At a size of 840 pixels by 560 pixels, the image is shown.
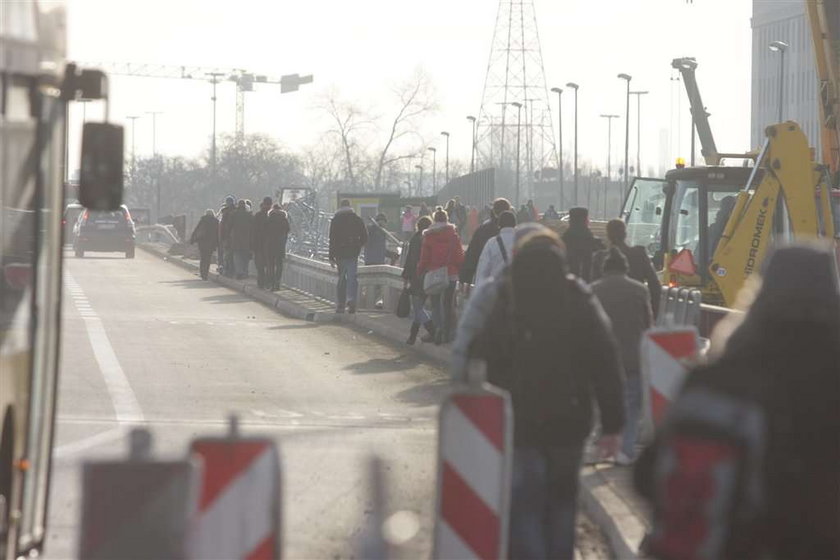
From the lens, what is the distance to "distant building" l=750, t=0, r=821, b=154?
146625mm

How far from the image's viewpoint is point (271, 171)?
15525 cm

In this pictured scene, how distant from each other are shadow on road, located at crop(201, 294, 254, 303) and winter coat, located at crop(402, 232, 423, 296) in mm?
11677

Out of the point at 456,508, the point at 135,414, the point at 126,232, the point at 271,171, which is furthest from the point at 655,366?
the point at 271,171

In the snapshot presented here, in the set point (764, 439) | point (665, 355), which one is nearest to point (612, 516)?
point (665, 355)

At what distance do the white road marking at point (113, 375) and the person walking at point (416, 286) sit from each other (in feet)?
11.7

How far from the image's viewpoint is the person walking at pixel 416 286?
24719mm

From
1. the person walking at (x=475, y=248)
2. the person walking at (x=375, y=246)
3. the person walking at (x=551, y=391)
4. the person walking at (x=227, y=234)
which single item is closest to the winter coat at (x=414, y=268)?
the person walking at (x=475, y=248)

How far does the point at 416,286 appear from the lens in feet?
80.5

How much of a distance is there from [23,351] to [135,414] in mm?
A: 8730

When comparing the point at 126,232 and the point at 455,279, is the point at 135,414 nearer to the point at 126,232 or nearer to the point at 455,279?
A: the point at 455,279

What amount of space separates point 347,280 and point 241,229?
40.1 feet

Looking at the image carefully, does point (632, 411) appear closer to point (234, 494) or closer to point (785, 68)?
point (234, 494)

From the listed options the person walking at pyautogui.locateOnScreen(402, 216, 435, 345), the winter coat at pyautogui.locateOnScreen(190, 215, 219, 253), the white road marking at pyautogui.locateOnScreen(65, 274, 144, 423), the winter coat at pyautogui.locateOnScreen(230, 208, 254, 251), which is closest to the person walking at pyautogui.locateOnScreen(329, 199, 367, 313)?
the white road marking at pyautogui.locateOnScreen(65, 274, 144, 423)

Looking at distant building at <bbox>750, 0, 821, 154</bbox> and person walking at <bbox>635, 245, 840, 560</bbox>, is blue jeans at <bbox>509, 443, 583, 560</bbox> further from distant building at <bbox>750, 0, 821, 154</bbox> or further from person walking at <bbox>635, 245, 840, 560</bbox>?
distant building at <bbox>750, 0, 821, 154</bbox>
